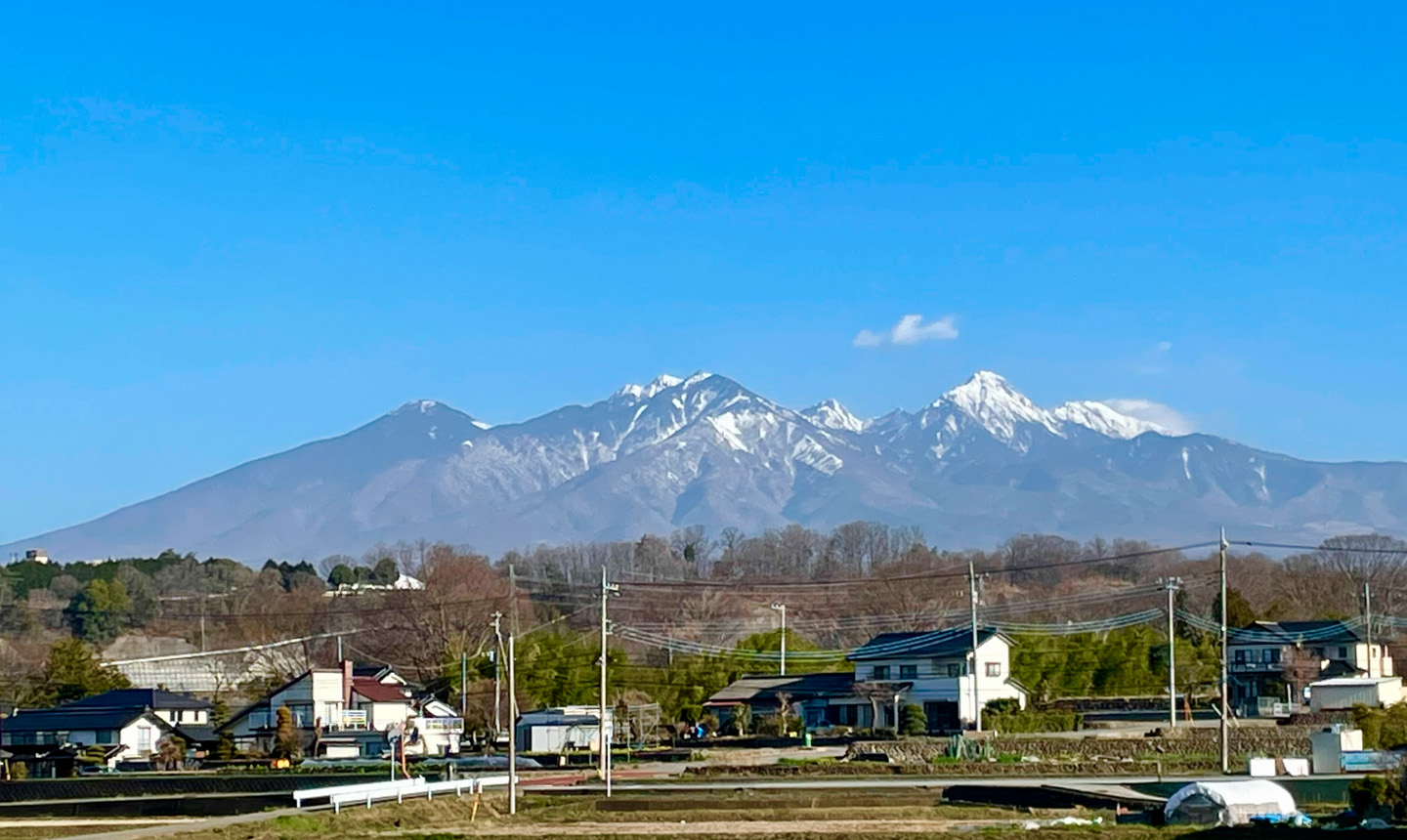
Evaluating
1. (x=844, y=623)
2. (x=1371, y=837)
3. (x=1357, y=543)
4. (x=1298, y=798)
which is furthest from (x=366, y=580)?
(x=1371, y=837)

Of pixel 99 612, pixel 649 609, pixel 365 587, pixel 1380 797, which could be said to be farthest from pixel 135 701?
pixel 365 587

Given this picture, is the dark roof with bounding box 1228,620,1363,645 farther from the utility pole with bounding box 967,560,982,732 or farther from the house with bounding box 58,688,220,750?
the house with bounding box 58,688,220,750

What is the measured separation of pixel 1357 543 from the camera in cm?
14275

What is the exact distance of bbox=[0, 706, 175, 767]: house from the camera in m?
60.8

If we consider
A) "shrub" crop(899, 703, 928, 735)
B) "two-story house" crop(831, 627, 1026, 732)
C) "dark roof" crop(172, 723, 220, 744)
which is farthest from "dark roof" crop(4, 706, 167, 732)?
"shrub" crop(899, 703, 928, 735)

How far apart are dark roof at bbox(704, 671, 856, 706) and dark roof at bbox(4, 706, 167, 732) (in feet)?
72.7

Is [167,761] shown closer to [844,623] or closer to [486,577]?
[486,577]

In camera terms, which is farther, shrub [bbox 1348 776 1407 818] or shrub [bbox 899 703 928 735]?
shrub [bbox 899 703 928 735]

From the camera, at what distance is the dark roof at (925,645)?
6388 cm

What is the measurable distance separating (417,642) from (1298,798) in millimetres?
54030

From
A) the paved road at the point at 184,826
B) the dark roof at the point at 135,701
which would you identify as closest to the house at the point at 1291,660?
the dark roof at the point at 135,701

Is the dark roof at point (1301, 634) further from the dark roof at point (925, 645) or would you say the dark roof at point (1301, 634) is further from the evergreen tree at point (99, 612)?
the evergreen tree at point (99, 612)

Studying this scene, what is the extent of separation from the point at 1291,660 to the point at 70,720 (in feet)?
157

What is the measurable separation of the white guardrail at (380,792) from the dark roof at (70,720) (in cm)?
2787
